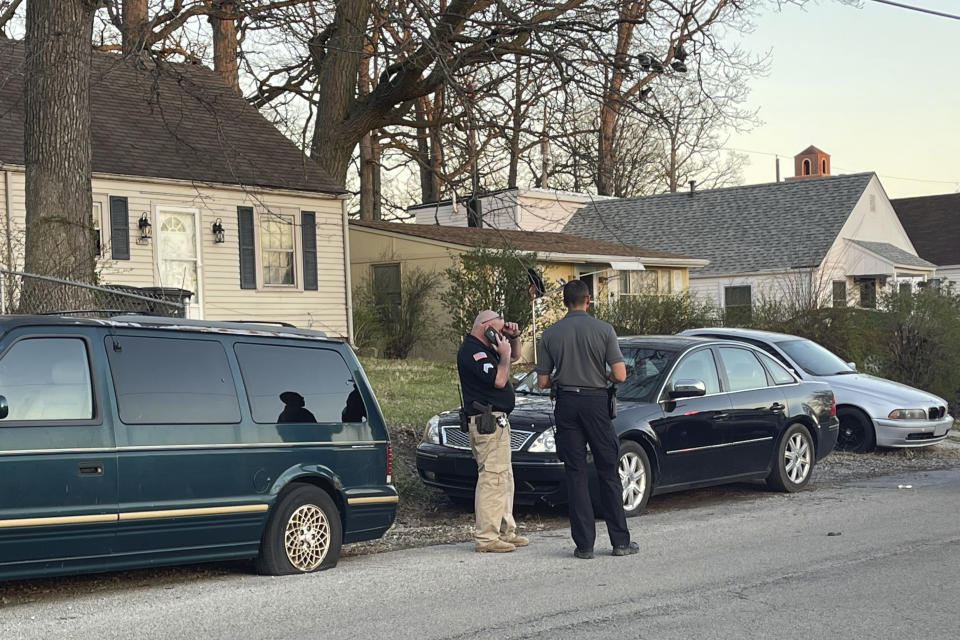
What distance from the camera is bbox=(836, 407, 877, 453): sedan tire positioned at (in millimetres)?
16391

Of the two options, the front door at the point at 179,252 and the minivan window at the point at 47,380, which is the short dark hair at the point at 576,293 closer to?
the minivan window at the point at 47,380

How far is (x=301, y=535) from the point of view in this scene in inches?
332

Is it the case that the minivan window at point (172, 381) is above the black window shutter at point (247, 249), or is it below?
below

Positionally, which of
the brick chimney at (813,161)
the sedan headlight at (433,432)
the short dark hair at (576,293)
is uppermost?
the brick chimney at (813,161)

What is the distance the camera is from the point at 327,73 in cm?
2384

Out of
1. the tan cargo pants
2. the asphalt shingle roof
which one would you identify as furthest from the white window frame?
the asphalt shingle roof

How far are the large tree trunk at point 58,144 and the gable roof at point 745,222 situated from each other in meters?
27.6

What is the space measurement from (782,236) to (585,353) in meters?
31.5

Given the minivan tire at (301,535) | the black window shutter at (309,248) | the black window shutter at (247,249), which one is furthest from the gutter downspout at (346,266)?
the minivan tire at (301,535)

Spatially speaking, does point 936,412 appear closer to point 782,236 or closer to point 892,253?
point 782,236

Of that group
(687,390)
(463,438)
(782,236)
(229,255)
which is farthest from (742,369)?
(782,236)

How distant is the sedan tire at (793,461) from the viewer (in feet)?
42.3

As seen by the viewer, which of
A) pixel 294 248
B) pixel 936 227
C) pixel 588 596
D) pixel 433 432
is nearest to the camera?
pixel 588 596

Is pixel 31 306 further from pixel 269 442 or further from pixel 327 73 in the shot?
pixel 327 73
